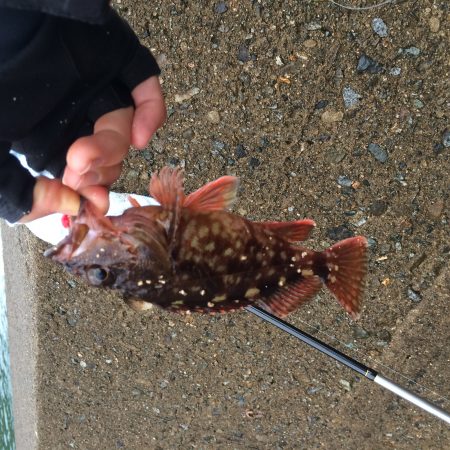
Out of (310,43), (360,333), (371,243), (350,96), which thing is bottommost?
(360,333)

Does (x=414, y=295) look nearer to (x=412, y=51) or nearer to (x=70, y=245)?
(x=412, y=51)

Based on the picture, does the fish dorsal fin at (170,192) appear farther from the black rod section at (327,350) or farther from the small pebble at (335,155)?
the small pebble at (335,155)

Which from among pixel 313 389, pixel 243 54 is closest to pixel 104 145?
pixel 243 54

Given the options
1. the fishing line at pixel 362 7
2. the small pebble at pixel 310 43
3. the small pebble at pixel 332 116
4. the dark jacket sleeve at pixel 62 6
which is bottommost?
the small pebble at pixel 332 116

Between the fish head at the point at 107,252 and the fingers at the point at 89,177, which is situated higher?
the fingers at the point at 89,177

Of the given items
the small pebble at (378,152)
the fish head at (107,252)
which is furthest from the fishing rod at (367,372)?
the small pebble at (378,152)

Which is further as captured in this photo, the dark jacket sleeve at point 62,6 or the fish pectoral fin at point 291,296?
the fish pectoral fin at point 291,296
